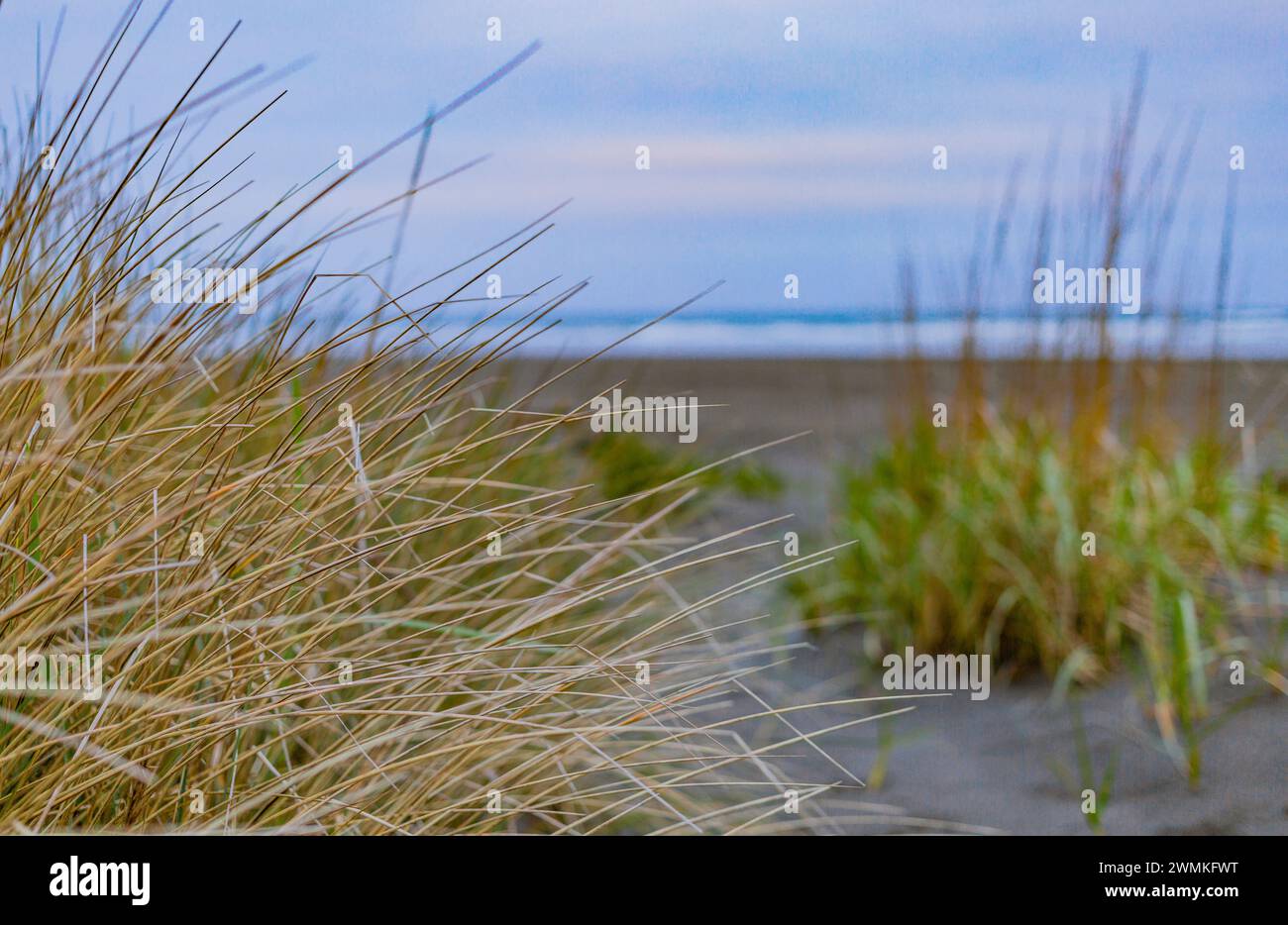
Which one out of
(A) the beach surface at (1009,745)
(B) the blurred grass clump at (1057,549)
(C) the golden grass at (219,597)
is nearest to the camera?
(C) the golden grass at (219,597)

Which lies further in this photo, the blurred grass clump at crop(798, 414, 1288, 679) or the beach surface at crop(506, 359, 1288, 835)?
the blurred grass clump at crop(798, 414, 1288, 679)

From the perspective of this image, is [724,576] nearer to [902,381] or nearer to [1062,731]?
[902,381]

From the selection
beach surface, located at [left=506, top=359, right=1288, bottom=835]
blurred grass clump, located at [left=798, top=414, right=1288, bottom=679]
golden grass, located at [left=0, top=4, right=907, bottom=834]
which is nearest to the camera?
golden grass, located at [left=0, top=4, right=907, bottom=834]

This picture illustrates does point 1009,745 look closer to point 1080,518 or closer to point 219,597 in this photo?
point 1080,518

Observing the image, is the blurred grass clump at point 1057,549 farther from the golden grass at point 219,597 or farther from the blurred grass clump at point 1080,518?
the golden grass at point 219,597

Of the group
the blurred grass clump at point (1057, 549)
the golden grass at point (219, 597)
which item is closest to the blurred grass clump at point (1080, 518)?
the blurred grass clump at point (1057, 549)

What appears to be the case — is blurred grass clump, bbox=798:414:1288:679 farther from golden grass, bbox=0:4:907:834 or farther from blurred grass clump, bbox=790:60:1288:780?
golden grass, bbox=0:4:907:834

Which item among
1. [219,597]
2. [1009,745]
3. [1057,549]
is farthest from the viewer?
[1057,549]

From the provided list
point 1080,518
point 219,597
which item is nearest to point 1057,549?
point 1080,518

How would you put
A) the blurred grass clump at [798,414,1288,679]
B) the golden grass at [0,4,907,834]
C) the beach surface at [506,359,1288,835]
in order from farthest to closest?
the blurred grass clump at [798,414,1288,679], the beach surface at [506,359,1288,835], the golden grass at [0,4,907,834]

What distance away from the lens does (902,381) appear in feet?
13.0

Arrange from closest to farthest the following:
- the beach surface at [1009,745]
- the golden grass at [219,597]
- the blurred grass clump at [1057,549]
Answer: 1. the golden grass at [219,597]
2. the beach surface at [1009,745]
3. the blurred grass clump at [1057,549]

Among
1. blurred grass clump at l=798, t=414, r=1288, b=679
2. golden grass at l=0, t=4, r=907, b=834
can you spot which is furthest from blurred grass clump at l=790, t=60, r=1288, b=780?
golden grass at l=0, t=4, r=907, b=834
